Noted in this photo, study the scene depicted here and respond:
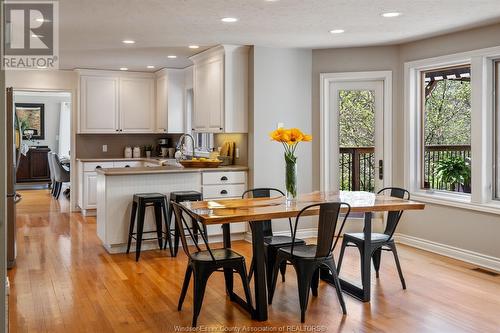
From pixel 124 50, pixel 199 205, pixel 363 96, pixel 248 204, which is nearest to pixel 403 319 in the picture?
pixel 248 204

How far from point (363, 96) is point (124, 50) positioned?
3092 millimetres

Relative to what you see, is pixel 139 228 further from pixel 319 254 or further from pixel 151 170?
pixel 319 254

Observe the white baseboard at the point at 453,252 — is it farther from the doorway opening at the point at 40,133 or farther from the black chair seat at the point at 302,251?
the doorway opening at the point at 40,133

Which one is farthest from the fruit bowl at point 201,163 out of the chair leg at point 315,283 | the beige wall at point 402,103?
the chair leg at point 315,283

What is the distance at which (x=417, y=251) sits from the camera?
5.67 meters

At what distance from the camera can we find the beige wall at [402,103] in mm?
5066

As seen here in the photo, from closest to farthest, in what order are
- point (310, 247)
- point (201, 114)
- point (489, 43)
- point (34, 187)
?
point (310, 247) → point (489, 43) → point (201, 114) → point (34, 187)

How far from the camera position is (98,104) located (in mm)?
8336

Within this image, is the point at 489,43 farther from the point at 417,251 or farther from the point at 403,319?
the point at 403,319

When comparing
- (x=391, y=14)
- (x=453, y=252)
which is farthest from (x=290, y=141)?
(x=453, y=252)

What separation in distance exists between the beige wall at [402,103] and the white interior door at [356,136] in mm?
195

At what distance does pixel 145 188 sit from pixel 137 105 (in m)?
3.36

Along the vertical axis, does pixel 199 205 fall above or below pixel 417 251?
above

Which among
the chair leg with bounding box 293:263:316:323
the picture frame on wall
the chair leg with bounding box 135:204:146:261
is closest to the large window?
the chair leg with bounding box 293:263:316:323
